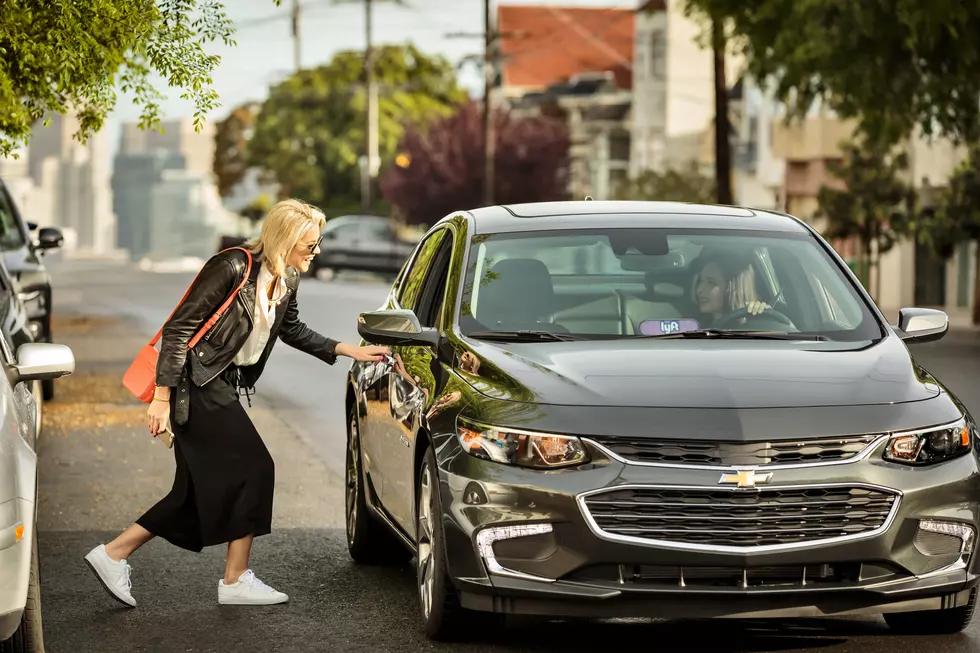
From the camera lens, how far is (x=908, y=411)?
278 inches

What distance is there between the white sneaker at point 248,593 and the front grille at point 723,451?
2.18 meters

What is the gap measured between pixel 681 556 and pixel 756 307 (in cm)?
172

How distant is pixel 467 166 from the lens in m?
79.6

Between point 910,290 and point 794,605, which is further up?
point 794,605

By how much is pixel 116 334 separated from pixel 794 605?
2368cm

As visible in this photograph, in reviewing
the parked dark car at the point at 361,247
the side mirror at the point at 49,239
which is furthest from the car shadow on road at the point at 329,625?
the parked dark car at the point at 361,247

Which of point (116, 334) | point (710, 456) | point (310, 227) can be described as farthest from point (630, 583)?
point (116, 334)

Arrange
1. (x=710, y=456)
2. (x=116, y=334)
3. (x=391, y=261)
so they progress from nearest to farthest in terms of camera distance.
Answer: (x=710, y=456) → (x=116, y=334) → (x=391, y=261)

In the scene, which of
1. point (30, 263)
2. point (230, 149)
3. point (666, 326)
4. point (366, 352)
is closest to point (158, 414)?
point (366, 352)

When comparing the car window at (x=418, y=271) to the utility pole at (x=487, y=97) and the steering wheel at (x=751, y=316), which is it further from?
the utility pole at (x=487, y=97)

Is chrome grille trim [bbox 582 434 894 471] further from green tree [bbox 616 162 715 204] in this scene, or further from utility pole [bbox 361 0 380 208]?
utility pole [bbox 361 0 380 208]

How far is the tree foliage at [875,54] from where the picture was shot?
993 inches

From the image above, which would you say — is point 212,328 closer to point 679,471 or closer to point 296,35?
point 679,471

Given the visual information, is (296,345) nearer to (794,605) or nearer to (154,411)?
(154,411)
